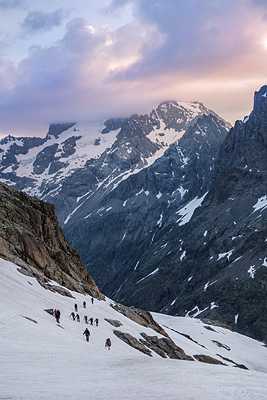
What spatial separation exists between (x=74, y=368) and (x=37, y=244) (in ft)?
148

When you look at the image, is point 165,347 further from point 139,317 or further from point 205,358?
point 139,317

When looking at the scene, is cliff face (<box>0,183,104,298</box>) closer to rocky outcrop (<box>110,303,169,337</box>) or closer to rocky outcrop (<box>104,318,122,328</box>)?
rocky outcrop (<box>110,303,169,337</box>)

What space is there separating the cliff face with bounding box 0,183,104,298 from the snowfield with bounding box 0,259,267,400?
8.26 m

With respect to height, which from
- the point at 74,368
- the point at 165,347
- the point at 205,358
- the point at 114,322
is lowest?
the point at 205,358

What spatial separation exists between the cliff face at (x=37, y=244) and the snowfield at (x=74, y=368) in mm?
8264

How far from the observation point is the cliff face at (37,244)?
63513mm

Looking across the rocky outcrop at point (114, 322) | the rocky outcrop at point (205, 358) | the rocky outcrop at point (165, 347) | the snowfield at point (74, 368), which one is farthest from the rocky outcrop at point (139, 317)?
the snowfield at point (74, 368)

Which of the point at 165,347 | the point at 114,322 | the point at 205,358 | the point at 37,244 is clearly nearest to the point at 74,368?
the point at 114,322

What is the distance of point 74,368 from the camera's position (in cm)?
2459

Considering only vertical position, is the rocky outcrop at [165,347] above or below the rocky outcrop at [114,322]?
below

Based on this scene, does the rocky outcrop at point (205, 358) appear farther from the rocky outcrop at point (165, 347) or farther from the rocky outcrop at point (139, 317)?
the rocky outcrop at point (139, 317)

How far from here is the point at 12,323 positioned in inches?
1405

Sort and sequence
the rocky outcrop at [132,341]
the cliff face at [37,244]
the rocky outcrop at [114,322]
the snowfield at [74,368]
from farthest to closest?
1. the cliff face at [37,244]
2. the rocky outcrop at [114,322]
3. the rocky outcrop at [132,341]
4. the snowfield at [74,368]

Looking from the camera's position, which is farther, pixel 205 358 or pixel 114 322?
pixel 205 358
